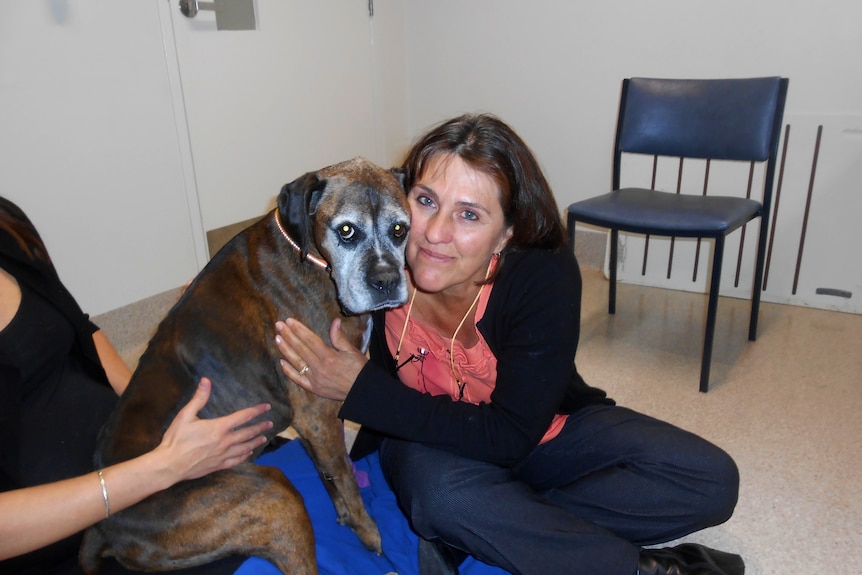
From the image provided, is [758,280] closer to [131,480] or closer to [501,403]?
[501,403]

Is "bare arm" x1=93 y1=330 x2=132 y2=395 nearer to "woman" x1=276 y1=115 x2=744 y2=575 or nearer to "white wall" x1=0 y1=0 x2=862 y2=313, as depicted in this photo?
"woman" x1=276 y1=115 x2=744 y2=575

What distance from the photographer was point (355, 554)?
5.97ft

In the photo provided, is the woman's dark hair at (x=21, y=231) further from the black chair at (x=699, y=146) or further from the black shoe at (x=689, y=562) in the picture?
the black chair at (x=699, y=146)

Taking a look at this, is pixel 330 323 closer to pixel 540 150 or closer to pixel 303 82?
pixel 303 82

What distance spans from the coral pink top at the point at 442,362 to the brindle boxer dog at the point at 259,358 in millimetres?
115

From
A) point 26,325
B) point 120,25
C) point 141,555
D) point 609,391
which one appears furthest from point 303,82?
point 141,555

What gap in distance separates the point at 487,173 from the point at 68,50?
78.2 inches

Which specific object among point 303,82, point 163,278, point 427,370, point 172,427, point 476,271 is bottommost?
point 163,278

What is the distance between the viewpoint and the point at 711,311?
8.68ft

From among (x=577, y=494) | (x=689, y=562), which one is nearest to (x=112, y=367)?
(x=577, y=494)

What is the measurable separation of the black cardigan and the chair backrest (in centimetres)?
185

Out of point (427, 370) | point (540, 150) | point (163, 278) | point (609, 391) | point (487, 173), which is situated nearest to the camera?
point (487, 173)

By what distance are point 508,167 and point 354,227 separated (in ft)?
1.28

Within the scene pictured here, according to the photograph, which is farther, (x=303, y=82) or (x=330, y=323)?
(x=303, y=82)
